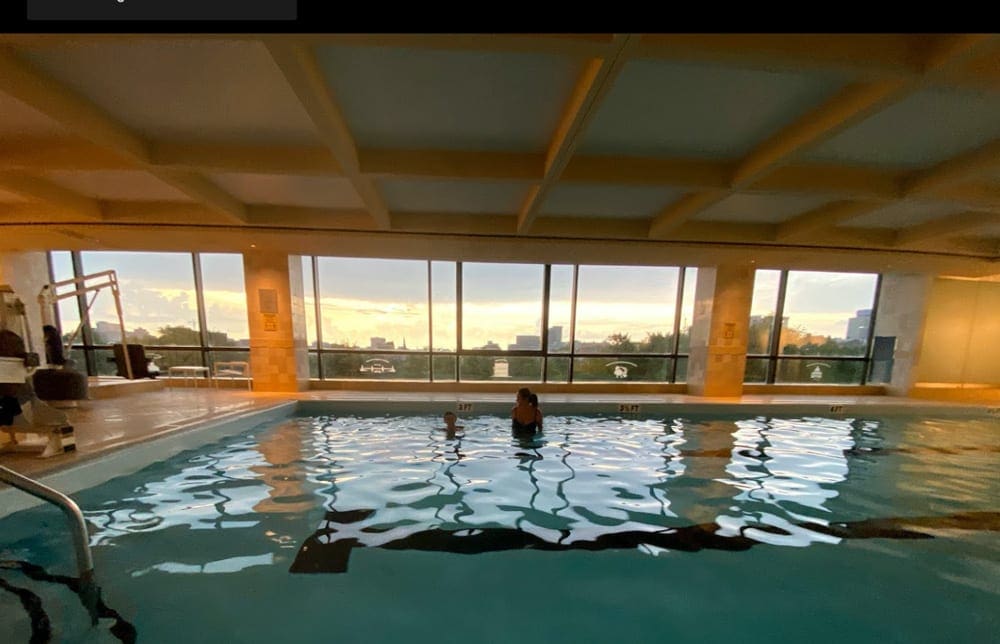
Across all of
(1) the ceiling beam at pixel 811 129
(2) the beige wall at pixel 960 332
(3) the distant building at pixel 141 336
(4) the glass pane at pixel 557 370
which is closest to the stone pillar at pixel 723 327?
A: (4) the glass pane at pixel 557 370

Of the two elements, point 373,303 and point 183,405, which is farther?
point 373,303

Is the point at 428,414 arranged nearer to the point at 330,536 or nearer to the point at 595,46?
the point at 330,536

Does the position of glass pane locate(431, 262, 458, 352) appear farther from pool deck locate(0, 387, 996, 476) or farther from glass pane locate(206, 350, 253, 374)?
glass pane locate(206, 350, 253, 374)

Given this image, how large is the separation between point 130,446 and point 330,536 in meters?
2.41

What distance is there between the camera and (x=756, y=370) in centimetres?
826

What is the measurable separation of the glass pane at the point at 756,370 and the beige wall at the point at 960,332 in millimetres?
3089

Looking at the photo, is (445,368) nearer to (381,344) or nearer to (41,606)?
(381,344)

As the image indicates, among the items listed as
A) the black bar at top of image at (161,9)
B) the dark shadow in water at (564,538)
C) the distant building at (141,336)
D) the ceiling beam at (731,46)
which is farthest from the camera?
the distant building at (141,336)

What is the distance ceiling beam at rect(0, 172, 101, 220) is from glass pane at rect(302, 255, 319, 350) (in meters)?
3.07

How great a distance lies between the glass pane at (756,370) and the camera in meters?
8.20

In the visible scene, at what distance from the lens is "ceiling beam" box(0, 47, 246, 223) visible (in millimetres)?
Result: 2232

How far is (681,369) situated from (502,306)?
4.12 metres

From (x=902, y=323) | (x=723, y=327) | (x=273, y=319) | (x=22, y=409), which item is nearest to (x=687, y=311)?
(x=723, y=327)

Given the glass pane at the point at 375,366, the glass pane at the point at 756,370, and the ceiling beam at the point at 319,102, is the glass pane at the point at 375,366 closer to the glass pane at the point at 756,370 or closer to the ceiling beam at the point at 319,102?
A: the ceiling beam at the point at 319,102
